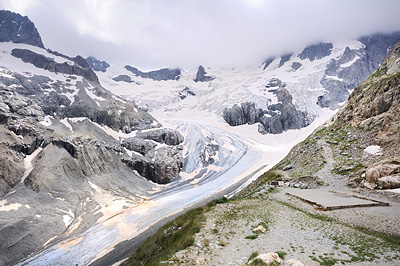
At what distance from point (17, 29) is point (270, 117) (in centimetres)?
19575

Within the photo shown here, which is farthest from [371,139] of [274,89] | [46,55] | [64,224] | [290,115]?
[274,89]

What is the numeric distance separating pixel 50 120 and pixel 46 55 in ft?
234

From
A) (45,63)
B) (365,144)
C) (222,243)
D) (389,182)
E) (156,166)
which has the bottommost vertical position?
(222,243)

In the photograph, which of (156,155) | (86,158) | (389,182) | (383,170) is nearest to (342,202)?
(389,182)

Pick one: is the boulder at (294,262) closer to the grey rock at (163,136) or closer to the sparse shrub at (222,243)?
the sparse shrub at (222,243)

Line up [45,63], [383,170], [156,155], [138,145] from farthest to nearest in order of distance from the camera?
[45,63]
[138,145]
[156,155]
[383,170]

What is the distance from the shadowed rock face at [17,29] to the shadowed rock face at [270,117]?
492 feet

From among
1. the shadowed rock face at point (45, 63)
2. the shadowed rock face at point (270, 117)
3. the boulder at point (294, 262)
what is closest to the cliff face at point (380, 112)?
the boulder at point (294, 262)

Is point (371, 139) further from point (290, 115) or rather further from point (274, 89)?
point (274, 89)

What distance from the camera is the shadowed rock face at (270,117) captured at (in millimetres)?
168375

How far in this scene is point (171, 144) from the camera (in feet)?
361

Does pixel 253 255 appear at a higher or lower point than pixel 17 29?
lower

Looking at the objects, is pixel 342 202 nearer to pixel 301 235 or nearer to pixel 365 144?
pixel 301 235

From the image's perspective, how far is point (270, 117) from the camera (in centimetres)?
17125
